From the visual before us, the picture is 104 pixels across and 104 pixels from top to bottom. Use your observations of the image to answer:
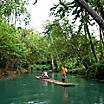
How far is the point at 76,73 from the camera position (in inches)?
2068

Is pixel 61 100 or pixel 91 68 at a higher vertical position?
pixel 91 68

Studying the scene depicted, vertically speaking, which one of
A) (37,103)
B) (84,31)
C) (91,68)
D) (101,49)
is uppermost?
(84,31)

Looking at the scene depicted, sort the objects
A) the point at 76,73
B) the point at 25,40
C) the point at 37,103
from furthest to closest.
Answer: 1. the point at 25,40
2. the point at 76,73
3. the point at 37,103

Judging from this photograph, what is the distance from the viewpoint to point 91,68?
40.0m

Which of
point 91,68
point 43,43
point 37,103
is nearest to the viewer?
point 37,103

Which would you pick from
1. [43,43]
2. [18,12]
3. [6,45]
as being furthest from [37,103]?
[43,43]

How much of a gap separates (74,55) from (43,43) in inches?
1334

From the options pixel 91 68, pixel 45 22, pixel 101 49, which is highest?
pixel 45 22

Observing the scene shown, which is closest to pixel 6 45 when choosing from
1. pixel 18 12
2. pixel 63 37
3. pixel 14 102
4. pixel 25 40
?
pixel 63 37

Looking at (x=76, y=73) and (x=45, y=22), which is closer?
(x=76, y=73)

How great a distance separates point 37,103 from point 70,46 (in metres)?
33.3

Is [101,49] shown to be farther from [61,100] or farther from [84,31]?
[61,100]

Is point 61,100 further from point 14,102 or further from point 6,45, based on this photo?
point 6,45

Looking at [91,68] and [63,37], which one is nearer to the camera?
[91,68]
